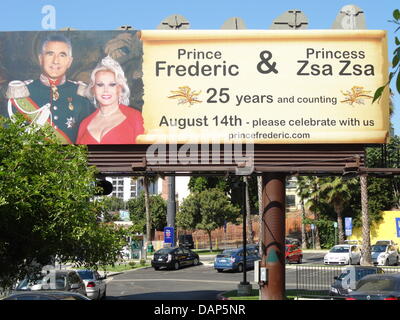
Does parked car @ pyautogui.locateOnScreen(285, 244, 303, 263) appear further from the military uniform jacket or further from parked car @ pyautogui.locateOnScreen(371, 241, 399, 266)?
the military uniform jacket

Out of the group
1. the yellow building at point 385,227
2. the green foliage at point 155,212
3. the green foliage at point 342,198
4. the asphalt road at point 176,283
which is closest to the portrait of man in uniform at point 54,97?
the asphalt road at point 176,283

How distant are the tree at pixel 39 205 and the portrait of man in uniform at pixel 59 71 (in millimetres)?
4879

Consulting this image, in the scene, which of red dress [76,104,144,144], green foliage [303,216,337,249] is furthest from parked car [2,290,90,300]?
green foliage [303,216,337,249]

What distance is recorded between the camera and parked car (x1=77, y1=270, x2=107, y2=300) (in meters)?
21.7

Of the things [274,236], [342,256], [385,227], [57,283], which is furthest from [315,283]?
[385,227]

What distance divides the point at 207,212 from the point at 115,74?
37476 millimetres

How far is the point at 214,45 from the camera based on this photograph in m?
18.6

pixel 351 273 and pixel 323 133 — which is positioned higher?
pixel 323 133

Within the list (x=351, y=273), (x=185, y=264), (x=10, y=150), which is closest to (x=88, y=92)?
(x=10, y=150)

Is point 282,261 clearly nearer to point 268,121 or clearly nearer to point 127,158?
point 268,121

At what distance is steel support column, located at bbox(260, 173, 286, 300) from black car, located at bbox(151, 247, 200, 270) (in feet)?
66.8

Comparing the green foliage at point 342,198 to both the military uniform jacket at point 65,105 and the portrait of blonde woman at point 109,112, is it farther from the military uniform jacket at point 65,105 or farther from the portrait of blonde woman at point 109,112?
the military uniform jacket at point 65,105

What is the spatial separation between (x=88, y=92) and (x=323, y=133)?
7451mm

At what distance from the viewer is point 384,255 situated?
131 ft
